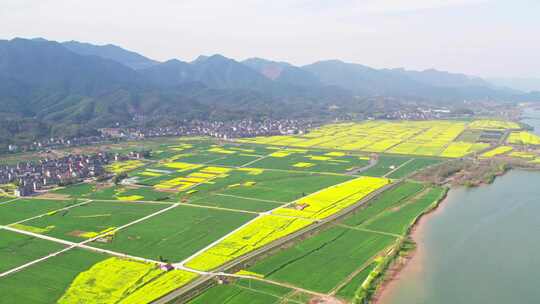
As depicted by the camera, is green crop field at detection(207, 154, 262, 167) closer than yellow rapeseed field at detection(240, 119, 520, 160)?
Yes

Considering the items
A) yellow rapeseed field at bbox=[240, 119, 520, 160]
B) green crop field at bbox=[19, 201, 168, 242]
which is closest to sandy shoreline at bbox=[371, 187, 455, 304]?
green crop field at bbox=[19, 201, 168, 242]

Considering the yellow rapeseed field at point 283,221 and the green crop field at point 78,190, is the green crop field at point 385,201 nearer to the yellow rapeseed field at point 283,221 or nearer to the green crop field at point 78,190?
the yellow rapeseed field at point 283,221

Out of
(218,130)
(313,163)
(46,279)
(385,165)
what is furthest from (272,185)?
(218,130)

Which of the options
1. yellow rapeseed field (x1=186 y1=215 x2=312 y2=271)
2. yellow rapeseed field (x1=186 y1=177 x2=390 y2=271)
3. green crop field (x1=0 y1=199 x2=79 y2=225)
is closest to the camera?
yellow rapeseed field (x1=186 y1=215 x2=312 y2=271)

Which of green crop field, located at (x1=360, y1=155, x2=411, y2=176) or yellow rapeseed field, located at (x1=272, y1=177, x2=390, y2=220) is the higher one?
green crop field, located at (x1=360, y1=155, x2=411, y2=176)

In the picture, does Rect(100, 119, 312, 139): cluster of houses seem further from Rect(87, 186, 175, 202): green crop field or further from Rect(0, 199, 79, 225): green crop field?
Rect(0, 199, 79, 225): green crop field

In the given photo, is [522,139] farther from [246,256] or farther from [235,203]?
[246,256]
